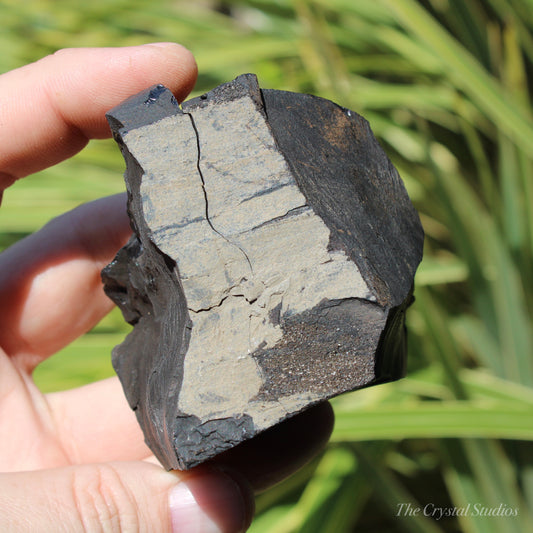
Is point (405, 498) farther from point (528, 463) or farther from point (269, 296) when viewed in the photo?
point (269, 296)

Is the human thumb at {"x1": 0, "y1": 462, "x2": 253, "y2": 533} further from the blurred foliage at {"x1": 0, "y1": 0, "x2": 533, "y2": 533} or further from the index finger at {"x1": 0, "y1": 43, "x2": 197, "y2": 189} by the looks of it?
the index finger at {"x1": 0, "y1": 43, "x2": 197, "y2": 189}

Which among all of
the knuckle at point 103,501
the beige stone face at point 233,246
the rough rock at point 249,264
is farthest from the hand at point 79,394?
the beige stone face at point 233,246

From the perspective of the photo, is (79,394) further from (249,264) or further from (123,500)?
(249,264)

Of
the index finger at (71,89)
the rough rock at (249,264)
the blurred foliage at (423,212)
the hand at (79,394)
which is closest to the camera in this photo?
the rough rock at (249,264)

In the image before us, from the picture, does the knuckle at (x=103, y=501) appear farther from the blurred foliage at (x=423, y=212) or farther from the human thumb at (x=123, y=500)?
the blurred foliage at (x=423, y=212)

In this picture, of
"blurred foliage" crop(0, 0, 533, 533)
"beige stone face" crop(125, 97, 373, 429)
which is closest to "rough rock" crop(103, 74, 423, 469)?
"beige stone face" crop(125, 97, 373, 429)

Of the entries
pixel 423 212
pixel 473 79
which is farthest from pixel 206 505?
pixel 423 212
